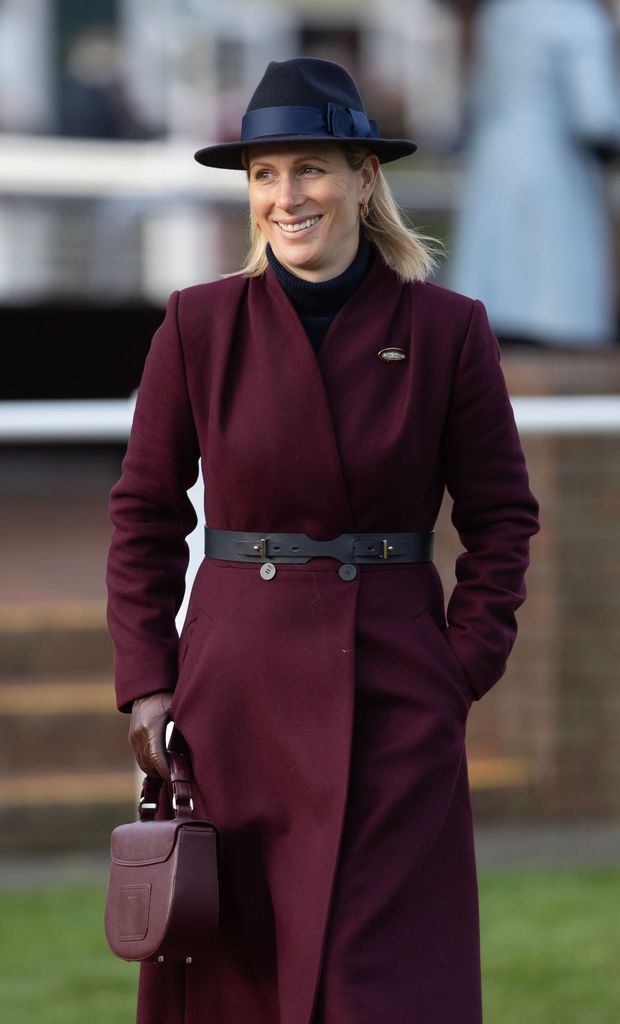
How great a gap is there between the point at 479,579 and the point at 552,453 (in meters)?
3.46

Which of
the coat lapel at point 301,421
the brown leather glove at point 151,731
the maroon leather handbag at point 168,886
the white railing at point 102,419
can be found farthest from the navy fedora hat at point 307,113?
the white railing at point 102,419

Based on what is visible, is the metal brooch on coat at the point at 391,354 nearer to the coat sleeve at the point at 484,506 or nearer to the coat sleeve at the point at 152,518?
the coat sleeve at the point at 484,506

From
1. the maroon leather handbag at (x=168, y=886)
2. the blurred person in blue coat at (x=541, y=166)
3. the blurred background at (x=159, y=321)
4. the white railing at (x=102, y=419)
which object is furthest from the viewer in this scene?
the blurred person in blue coat at (x=541, y=166)

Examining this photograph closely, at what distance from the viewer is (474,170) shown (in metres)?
9.05

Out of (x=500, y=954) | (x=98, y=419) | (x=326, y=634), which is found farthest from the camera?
(x=500, y=954)

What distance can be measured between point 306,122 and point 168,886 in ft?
4.16

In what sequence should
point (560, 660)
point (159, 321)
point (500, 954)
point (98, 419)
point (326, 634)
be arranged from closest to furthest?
point (326, 634)
point (98, 419)
point (500, 954)
point (560, 660)
point (159, 321)

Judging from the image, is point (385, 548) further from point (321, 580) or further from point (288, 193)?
point (288, 193)

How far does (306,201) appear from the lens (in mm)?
3510

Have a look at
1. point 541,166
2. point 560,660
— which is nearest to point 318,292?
point 560,660

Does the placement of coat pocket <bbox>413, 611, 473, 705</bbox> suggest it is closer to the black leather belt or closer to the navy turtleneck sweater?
the black leather belt

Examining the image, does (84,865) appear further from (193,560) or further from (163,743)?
(163,743)

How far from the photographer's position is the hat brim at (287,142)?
11.3 ft

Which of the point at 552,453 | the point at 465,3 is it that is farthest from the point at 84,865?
the point at 465,3
